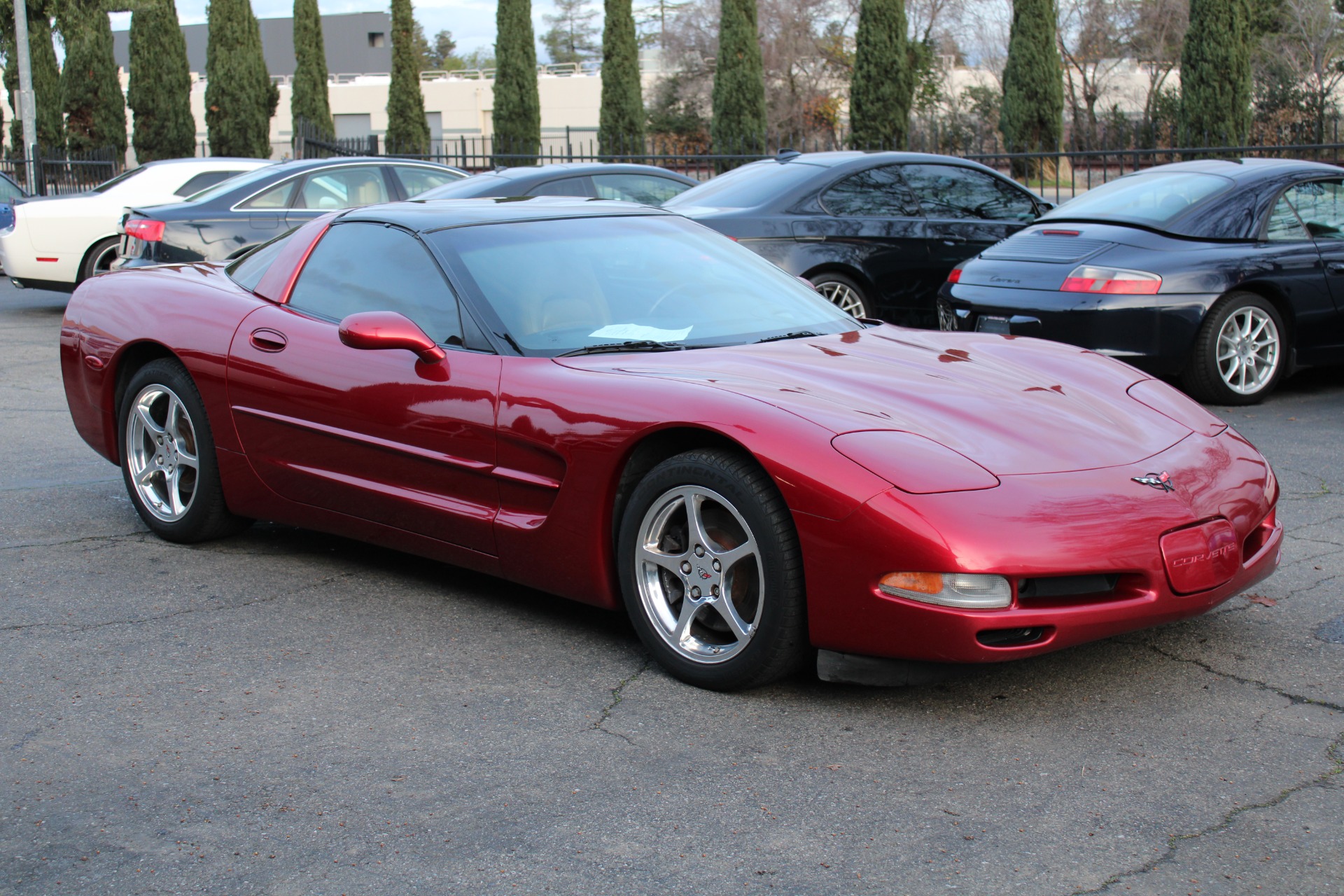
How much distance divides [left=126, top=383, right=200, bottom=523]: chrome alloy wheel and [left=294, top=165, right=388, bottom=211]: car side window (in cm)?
631

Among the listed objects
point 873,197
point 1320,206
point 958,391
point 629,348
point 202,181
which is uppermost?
point 202,181

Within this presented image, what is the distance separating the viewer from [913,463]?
3.28 metres

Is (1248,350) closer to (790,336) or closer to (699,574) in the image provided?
(790,336)

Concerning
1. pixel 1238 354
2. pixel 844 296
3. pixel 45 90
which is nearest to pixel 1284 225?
pixel 1238 354

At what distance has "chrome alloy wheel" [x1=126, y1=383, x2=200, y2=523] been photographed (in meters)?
5.09

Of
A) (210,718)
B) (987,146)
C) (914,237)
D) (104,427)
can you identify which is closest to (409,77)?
(987,146)

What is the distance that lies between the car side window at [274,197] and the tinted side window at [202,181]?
87.0 inches

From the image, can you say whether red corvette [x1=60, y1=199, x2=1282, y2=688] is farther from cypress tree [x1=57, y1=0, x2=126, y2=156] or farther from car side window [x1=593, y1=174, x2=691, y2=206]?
cypress tree [x1=57, y1=0, x2=126, y2=156]

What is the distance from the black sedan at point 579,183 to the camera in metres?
9.84

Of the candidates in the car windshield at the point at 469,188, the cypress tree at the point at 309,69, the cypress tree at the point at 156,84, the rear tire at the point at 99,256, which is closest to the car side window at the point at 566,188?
the car windshield at the point at 469,188

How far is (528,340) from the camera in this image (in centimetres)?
413

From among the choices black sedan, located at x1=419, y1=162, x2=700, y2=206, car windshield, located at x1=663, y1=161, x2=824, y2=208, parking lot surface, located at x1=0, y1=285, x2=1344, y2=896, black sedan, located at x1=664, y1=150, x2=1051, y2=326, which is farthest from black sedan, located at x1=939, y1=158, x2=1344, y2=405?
black sedan, located at x1=419, y1=162, x2=700, y2=206

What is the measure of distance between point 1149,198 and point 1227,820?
5.94 meters

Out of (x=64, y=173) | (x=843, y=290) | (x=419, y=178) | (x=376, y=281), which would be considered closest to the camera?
(x=376, y=281)
